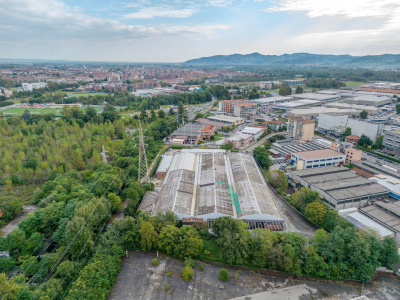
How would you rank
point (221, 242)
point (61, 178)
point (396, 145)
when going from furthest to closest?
point (396, 145) → point (61, 178) → point (221, 242)

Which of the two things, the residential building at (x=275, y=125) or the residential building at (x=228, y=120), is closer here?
the residential building at (x=275, y=125)

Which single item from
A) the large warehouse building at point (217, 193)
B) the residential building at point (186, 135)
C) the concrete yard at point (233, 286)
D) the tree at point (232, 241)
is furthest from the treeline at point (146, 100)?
the concrete yard at point (233, 286)

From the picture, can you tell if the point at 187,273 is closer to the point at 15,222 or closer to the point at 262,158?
the point at 15,222

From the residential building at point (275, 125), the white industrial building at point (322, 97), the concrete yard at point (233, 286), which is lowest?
the concrete yard at point (233, 286)

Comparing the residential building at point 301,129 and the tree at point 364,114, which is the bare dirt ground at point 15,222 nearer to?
the residential building at point 301,129

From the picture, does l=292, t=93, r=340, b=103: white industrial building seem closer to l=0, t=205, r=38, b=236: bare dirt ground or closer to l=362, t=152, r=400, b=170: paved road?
l=362, t=152, r=400, b=170: paved road

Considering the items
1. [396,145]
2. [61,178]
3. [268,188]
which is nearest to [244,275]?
[268,188]

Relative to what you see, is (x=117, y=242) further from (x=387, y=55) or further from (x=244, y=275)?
(x=387, y=55)
